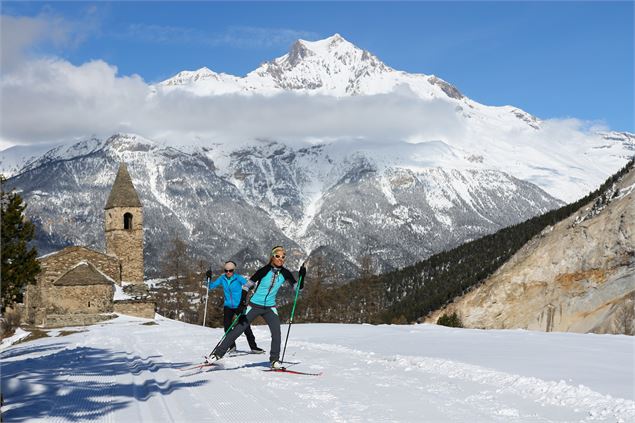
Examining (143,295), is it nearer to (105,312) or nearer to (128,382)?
(105,312)

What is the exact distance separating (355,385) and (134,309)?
45.2m

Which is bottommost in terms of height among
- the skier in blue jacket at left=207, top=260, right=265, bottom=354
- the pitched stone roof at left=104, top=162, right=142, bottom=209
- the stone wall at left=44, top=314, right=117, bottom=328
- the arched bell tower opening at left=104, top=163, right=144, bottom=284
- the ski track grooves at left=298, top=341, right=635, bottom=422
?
the stone wall at left=44, top=314, right=117, bottom=328

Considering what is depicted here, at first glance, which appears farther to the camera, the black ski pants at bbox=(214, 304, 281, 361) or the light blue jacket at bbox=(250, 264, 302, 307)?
the light blue jacket at bbox=(250, 264, 302, 307)

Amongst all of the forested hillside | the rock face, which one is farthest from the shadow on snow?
the forested hillside

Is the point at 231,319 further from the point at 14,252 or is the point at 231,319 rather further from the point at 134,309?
the point at 134,309

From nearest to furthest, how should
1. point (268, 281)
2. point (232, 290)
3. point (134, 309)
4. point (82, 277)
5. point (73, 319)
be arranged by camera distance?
1. point (268, 281)
2. point (232, 290)
3. point (73, 319)
4. point (82, 277)
5. point (134, 309)

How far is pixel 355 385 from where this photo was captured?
11.3 meters

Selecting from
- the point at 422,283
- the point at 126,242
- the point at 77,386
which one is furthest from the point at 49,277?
the point at 422,283

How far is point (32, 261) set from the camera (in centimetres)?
3152

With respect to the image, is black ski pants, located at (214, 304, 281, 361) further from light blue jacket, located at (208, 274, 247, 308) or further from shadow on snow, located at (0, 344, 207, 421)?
light blue jacket, located at (208, 274, 247, 308)

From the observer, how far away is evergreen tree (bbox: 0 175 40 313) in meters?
30.5

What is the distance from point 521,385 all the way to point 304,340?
34.8ft

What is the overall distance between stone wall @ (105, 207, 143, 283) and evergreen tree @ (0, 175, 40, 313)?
98.7 feet

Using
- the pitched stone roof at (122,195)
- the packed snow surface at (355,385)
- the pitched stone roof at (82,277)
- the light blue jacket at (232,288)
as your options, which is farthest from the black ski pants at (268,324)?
the pitched stone roof at (122,195)
